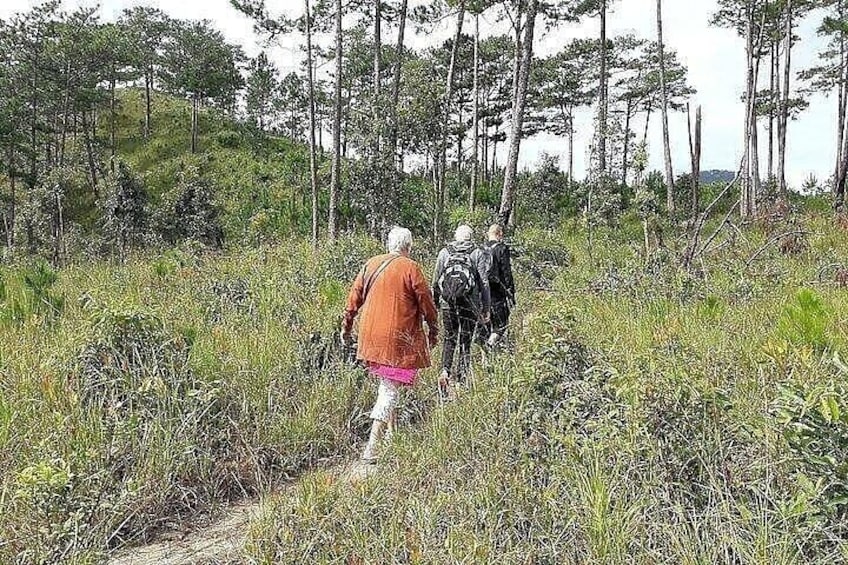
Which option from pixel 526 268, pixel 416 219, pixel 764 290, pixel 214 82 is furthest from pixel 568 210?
pixel 214 82

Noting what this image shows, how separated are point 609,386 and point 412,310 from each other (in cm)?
158

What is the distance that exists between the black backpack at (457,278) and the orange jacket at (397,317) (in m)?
0.99

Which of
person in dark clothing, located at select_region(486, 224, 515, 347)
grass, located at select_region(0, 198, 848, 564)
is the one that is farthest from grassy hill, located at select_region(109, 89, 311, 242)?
grass, located at select_region(0, 198, 848, 564)

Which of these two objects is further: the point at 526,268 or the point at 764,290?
the point at 526,268

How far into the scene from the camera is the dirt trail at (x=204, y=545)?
10.4 ft

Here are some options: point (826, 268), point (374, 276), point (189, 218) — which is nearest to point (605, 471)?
point (374, 276)

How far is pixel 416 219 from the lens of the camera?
18359 millimetres

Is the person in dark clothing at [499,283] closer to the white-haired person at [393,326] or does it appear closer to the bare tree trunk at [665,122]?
the white-haired person at [393,326]

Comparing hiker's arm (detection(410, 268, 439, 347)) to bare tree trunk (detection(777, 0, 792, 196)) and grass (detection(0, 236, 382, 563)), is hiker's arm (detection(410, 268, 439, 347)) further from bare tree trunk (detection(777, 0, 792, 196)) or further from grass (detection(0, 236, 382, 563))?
bare tree trunk (detection(777, 0, 792, 196))

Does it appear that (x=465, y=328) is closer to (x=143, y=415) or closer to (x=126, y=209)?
(x=143, y=415)

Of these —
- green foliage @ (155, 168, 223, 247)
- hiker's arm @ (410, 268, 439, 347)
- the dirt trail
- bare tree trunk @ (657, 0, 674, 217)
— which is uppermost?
bare tree trunk @ (657, 0, 674, 217)

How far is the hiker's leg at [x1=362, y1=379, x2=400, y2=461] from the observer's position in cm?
441

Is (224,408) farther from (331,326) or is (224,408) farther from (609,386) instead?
(609,386)

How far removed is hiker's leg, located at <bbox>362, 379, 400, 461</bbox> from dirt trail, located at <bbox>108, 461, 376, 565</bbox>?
614 mm
